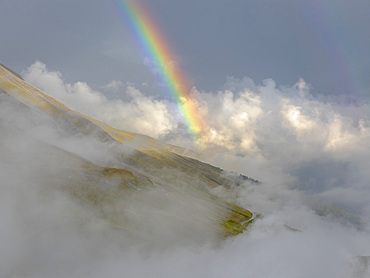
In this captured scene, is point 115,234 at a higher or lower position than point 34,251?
higher

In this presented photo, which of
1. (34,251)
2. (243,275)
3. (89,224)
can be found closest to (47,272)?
(34,251)

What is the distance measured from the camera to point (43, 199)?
198500 millimetres

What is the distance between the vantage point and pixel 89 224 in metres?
187

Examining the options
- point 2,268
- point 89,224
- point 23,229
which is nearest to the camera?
point 2,268

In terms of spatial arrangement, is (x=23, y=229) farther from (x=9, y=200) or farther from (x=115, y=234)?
(x=115, y=234)

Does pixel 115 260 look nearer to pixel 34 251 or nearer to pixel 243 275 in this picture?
pixel 34 251

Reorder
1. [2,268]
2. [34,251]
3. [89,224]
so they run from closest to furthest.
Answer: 1. [2,268]
2. [34,251]
3. [89,224]

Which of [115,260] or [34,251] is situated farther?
[115,260]

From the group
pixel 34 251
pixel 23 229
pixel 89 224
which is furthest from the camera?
pixel 89 224

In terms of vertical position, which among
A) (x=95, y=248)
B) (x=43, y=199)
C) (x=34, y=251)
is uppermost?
(x=43, y=199)

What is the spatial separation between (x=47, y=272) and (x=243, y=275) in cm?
11620

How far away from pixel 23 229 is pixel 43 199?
33.9m

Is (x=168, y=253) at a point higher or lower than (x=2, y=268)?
higher

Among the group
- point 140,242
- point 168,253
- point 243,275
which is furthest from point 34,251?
point 243,275
